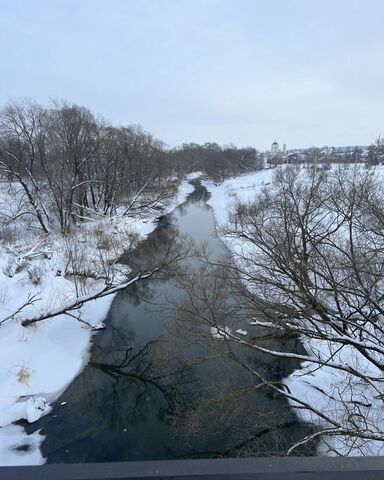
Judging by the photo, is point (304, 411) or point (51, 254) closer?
point (304, 411)

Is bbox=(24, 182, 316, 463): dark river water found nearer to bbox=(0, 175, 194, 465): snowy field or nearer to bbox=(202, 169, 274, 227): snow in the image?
bbox=(0, 175, 194, 465): snowy field

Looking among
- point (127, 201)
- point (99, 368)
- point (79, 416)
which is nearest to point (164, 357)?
point (99, 368)

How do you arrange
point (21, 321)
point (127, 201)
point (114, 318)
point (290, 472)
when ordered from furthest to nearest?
point (127, 201) < point (114, 318) < point (21, 321) < point (290, 472)

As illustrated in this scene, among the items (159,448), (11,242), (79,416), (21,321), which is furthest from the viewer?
(11,242)

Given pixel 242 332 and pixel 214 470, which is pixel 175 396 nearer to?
pixel 242 332

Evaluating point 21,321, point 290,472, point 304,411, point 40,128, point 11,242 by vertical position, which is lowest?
point 304,411

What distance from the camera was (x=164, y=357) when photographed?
1073 centimetres

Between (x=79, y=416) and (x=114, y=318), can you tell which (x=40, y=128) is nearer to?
(x=114, y=318)

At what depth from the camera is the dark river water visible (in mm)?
7715

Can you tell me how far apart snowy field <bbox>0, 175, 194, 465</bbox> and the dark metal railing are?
763 centimetres

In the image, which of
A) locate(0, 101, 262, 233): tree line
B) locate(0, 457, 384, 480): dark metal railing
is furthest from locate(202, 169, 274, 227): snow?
locate(0, 457, 384, 480): dark metal railing

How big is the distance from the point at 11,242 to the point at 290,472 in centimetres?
2141

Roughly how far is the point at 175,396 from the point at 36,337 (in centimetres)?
516

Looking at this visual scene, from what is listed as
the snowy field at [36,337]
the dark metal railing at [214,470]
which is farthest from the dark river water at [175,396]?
the dark metal railing at [214,470]
